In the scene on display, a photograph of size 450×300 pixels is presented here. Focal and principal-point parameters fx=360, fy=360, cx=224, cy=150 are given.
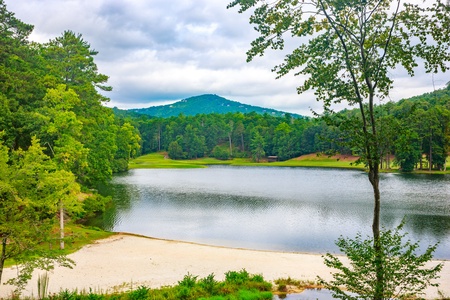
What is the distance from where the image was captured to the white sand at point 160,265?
1503 centimetres

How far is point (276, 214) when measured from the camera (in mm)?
32031

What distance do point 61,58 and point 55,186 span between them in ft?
87.0

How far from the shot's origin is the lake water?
80.9ft

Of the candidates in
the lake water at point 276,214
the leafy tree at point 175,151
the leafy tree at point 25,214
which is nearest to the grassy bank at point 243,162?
the leafy tree at point 175,151

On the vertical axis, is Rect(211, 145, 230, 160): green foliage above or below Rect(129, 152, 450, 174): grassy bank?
above

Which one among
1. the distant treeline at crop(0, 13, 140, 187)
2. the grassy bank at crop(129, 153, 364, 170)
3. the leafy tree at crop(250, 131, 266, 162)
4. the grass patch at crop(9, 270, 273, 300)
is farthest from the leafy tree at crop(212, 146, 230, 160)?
the grass patch at crop(9, 270, 273, 300)

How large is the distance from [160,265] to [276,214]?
52.7ft

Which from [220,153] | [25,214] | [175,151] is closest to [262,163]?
[220,153]

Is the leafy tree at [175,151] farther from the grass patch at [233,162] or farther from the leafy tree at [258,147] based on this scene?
the leafy tree at [258,147]

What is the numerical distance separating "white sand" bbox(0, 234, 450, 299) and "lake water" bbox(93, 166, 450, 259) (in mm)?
2928

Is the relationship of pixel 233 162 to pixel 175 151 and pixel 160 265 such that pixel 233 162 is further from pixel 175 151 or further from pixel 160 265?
pixel 160 265

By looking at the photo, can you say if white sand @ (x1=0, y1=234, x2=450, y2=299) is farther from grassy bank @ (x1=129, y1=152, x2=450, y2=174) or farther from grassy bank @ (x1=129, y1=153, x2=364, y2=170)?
grassy bank @ (x1=129, y1=153, x2=364, y2=170)

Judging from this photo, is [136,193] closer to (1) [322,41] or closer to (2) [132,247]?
(2) [132,247]

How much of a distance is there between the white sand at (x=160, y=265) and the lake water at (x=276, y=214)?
2.93 metres
